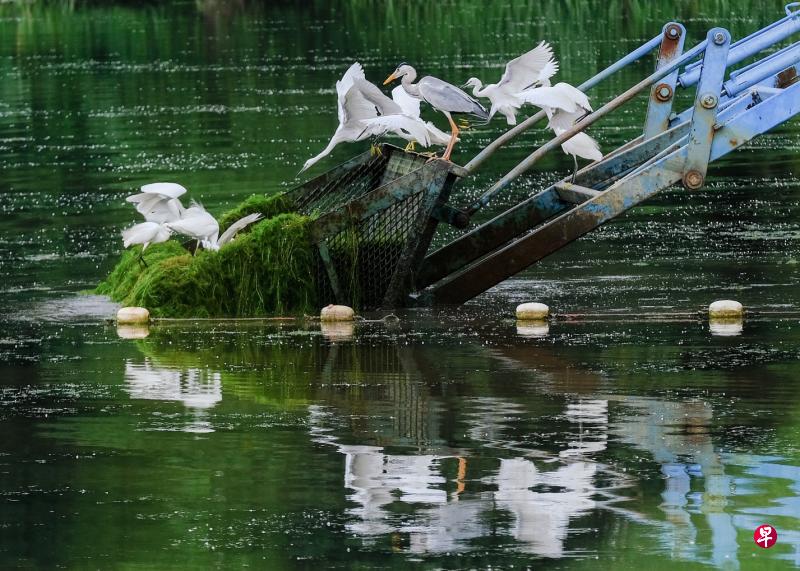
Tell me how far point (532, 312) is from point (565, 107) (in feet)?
5.22

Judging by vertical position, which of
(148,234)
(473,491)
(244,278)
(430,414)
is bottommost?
(473,491)

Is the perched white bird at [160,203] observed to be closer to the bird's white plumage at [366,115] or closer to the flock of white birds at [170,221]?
the flock of white birds at [170,221]

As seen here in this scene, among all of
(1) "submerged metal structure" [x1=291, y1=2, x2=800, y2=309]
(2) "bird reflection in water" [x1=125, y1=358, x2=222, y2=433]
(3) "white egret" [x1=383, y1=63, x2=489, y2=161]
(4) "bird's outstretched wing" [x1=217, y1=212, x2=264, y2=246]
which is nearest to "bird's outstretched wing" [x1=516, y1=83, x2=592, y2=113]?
(1) "submerged metal structure" [x1=291, y1=2, x2=800, y2=309]

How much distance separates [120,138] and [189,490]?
2117 centimetres

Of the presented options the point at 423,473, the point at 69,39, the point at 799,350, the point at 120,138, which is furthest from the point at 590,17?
the point at 423,473

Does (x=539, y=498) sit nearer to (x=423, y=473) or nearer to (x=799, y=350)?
(x=423, y=473)

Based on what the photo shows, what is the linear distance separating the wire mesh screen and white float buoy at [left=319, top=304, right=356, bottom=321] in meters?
0.29

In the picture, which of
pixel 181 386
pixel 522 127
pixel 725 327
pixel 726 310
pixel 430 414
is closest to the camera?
pixel 430 414

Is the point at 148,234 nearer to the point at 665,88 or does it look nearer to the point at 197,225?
the point at 197,225

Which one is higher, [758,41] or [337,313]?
[758,41]

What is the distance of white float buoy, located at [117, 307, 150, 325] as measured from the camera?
15.6 meters

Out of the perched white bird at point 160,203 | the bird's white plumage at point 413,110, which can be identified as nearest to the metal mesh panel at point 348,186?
the bird's white plumage at point 413,110

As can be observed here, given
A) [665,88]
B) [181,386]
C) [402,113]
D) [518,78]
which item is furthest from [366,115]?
[181,386]

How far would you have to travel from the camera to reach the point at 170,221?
1580cm
